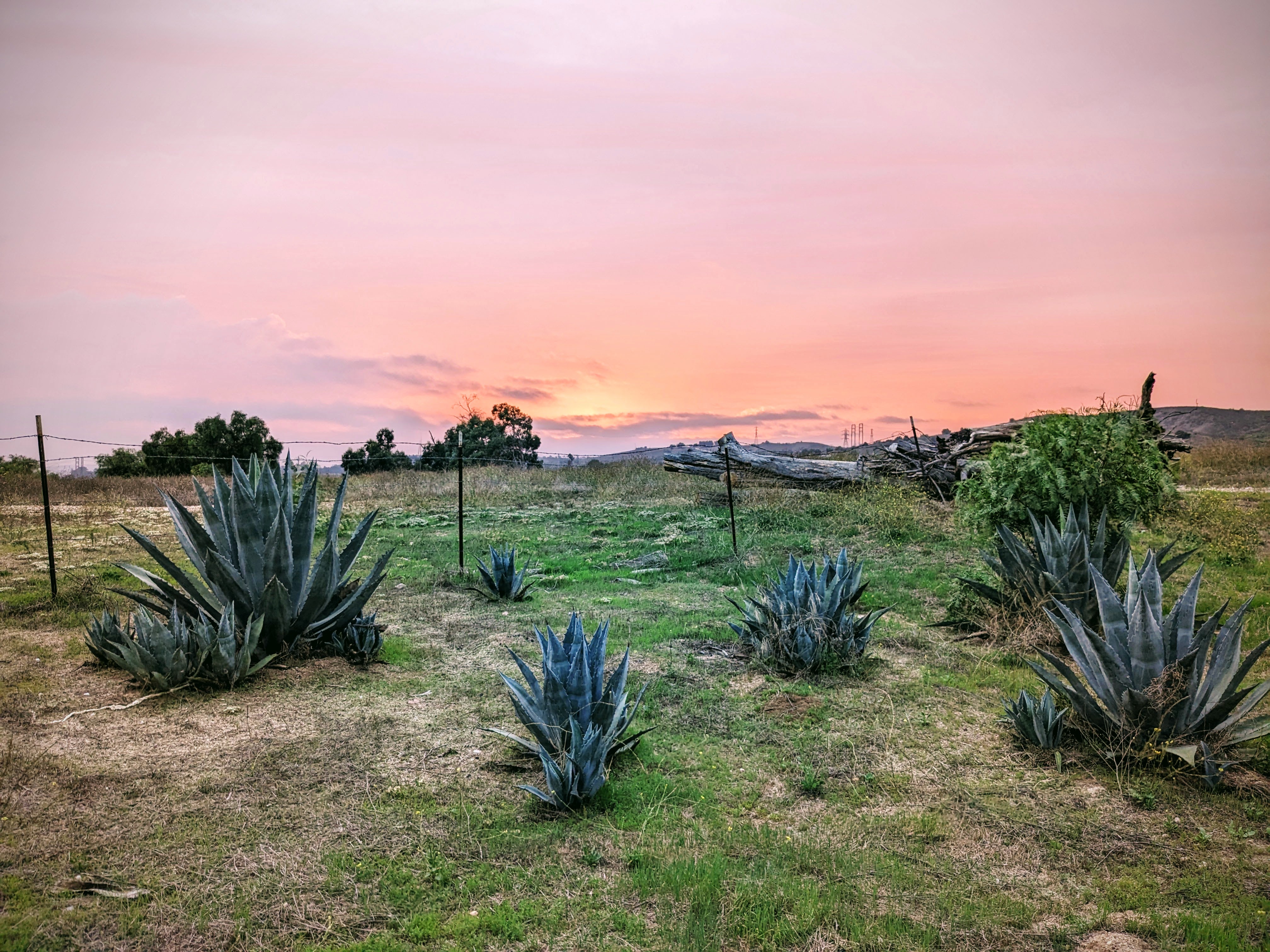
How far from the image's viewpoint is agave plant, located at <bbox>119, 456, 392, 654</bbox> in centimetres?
642

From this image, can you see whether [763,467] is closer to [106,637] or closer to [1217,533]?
[1217,533]

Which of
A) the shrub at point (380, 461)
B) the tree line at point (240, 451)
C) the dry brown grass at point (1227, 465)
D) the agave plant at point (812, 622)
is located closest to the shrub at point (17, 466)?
the tree line at point (240, 451)

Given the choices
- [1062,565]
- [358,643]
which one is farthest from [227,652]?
[1062,565]

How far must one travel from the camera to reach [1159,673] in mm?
4621

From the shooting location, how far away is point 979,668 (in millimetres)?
6812

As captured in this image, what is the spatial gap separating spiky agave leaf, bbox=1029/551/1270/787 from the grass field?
0.30 metres

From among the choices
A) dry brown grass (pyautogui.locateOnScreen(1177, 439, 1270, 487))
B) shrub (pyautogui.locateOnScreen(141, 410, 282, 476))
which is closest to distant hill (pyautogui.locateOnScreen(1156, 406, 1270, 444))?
dry brown grass (pyautogui.locateOnScreen(1177, 439, 1270, 487))

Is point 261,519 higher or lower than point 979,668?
higher

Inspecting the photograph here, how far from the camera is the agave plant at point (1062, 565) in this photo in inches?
271

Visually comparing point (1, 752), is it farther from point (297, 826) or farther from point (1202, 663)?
point (1202, 663)

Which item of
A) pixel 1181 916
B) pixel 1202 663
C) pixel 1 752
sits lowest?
pixel 1181 916

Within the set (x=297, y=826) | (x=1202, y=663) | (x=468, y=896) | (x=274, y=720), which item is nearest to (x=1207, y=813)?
(x=1202, y=663)

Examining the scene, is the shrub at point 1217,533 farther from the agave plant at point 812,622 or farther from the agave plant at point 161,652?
the agave plant at point 161,652

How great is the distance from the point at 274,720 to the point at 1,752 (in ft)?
5.18
